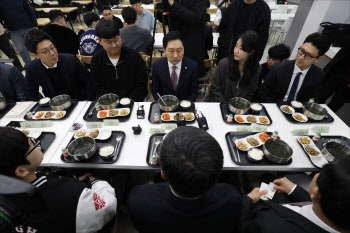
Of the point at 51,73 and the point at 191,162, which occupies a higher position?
the point at 191,162

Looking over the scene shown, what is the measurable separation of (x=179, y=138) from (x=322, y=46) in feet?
7.05

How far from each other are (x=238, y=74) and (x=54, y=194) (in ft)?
7.50

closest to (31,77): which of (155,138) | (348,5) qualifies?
(155,138)

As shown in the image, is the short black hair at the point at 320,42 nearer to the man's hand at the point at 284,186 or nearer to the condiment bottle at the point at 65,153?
the man's hand at the point at 284,186

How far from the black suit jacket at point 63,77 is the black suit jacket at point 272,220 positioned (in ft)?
8.14

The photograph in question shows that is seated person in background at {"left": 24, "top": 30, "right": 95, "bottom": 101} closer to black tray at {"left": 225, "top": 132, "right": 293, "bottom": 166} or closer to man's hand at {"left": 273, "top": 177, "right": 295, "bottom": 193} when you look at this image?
black tray at {"left": 225, "top": 132, "right": 293, "bottom": 166}

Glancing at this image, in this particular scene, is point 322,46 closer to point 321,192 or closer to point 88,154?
point 321,192

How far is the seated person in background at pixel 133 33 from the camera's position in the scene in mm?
3283

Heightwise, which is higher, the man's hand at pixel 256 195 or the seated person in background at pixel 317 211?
the seated person in background at pixel 317 211

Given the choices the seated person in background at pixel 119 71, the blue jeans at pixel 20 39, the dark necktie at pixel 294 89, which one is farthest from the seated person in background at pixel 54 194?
the blue jeans at pixel 20 39

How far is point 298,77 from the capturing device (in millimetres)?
2303

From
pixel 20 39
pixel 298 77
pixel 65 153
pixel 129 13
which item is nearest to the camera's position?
pixel 65 153

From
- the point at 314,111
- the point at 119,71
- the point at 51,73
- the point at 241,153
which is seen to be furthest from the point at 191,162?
the point at 51,73

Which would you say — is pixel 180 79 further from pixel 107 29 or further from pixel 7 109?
pixel 7 109
